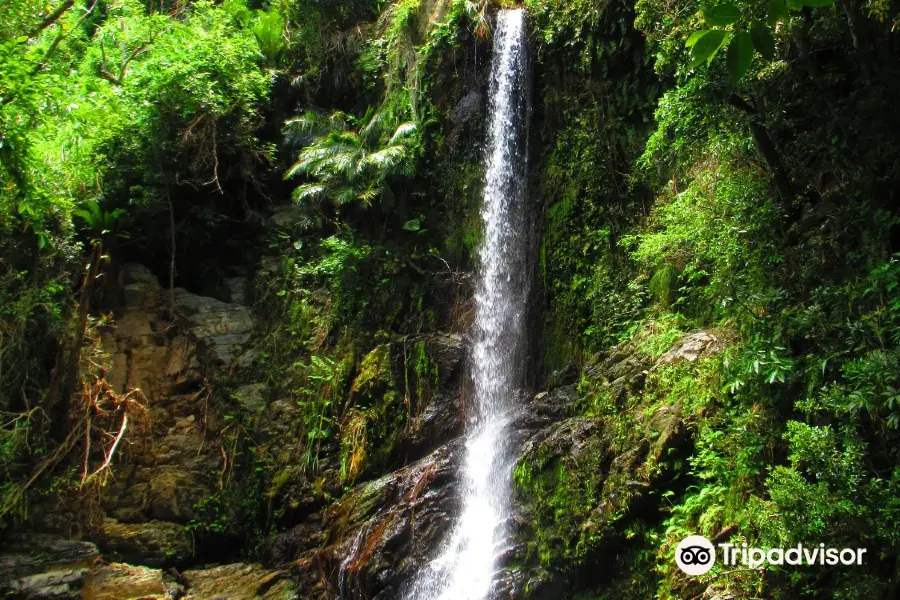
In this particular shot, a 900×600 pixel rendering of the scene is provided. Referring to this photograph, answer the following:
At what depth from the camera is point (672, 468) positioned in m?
5.07

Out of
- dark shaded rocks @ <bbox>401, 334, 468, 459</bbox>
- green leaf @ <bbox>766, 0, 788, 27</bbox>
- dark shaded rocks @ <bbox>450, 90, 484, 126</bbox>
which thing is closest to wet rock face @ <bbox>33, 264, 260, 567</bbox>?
dark shaded rocks @ <bbox>401, 334, 468, 459</bbox>

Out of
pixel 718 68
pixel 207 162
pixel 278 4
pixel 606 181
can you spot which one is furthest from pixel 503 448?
pixel 278 4

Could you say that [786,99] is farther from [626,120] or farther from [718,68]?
[626,120]

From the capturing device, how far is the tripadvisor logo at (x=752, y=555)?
3654mm

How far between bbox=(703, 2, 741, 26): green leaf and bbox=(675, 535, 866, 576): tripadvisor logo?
3476 millimetres

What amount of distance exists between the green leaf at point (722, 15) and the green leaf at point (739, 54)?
3.0 inches

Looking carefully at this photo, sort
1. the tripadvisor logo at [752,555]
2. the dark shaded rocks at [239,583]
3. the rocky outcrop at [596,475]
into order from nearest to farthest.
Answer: the tripadvisor logo at [752,555] < the rocky outcrop at [596,475] < the dark shaded rocks at [239,583]

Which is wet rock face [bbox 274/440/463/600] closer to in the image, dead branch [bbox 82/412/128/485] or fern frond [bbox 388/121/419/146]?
dead branch [bbox 82/412/128/485]

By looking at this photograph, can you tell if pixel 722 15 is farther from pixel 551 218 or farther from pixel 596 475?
pixel 551 218

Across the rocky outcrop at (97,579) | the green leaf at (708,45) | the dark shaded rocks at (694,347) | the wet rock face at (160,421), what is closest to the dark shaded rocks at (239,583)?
the rocky outcrop at (97,579)

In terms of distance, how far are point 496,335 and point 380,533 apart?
3.01 metres

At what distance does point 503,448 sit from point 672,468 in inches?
88.5

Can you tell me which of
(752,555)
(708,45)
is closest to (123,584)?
(752,555)

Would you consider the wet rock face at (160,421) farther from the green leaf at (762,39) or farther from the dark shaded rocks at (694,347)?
the green leaf at (762,39)
